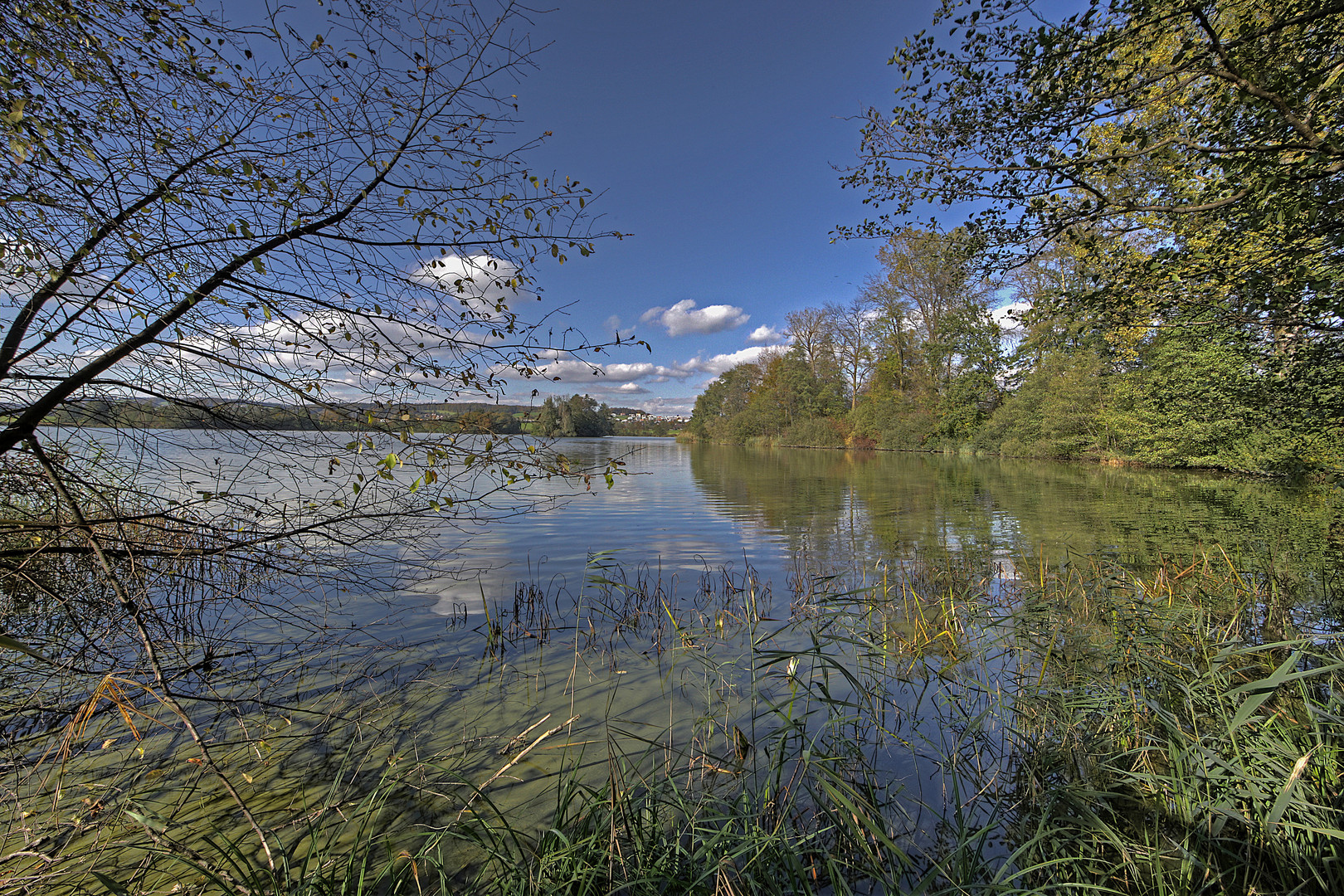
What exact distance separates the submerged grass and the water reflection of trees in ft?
12.6

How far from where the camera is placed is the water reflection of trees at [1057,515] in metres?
8.30

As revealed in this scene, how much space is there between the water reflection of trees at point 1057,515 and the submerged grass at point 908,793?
12.6 feet

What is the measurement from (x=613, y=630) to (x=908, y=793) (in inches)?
131

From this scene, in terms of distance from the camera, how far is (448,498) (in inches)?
105

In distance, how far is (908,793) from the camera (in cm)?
294

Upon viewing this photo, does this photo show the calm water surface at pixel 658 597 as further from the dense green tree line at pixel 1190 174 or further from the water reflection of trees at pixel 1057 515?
the dense green tree line at pixel 1190 174

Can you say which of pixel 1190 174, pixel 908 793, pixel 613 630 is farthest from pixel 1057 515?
pixel 908 793

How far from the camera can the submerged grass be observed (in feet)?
6.25

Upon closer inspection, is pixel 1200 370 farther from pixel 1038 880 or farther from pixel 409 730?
pixel 409 730

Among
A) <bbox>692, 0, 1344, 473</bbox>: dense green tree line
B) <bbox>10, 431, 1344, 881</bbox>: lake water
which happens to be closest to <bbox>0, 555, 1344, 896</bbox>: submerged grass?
<bbox>10, 431, 1344, 881</bbox>: lake water

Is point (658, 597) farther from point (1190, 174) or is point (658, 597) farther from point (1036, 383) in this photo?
point (1036, 383)

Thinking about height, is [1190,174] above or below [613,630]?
above

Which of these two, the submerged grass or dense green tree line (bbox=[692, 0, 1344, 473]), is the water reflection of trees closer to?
dense green tree line (bbox=[692, 0, 1344, 473])

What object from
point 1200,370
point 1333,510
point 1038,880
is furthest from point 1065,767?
point 1200,370
